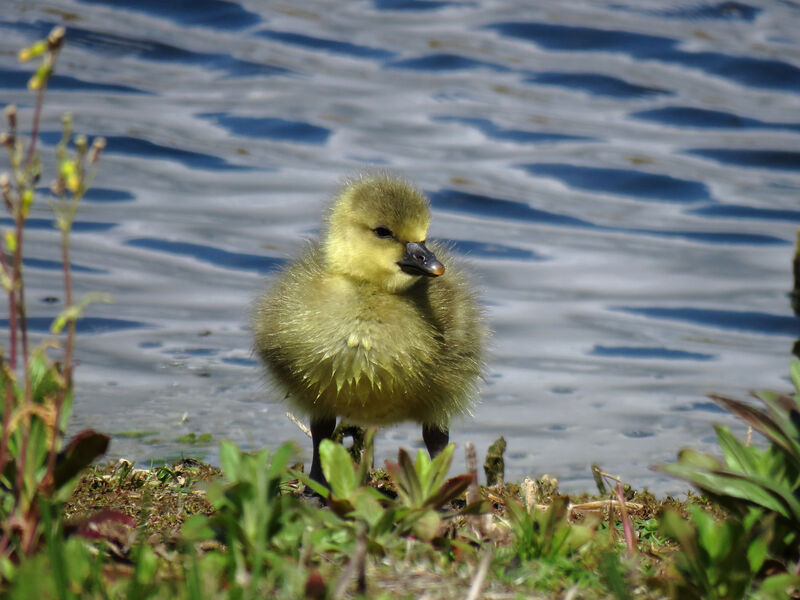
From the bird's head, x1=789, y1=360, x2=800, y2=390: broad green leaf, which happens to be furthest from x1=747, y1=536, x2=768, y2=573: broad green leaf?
the bird's head

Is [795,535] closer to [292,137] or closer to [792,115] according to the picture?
[292,137]

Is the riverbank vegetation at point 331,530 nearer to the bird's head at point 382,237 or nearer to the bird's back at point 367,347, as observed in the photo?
the bird's back at point 367,347

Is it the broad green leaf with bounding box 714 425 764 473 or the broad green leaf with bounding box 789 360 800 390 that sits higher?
the broad green leaf with bounding box 789 360 800 390

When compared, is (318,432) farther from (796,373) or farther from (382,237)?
(796,373)

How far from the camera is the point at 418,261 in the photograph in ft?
14.9

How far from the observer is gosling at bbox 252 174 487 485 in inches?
168

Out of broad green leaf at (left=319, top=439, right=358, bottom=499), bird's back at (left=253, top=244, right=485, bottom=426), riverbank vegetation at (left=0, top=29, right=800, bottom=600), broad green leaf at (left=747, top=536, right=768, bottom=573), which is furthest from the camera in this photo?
bird's back at (left=253, top=244, right=485, bottom=426)

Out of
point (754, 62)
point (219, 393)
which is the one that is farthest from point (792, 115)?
point (219, 393)

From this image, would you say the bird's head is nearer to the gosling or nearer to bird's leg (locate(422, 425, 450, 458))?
the gosling

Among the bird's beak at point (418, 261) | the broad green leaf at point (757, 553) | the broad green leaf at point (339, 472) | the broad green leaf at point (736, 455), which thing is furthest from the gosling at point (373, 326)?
the broad green leaf at point (757, 553)

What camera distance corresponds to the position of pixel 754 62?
1427 centimetres

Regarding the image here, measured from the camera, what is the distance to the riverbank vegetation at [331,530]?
2264 mm

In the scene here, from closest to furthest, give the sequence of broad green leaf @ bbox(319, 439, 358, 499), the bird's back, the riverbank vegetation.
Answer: the riverbank vegetation
broad green leaf @ bbox(319, 439, 358, 499)
the bird's back

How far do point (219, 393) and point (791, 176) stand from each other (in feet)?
26.2
